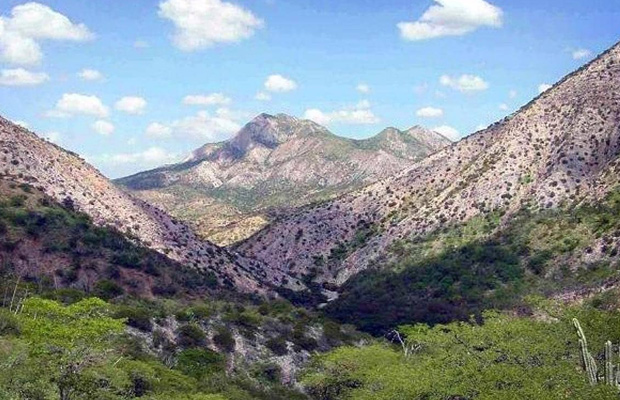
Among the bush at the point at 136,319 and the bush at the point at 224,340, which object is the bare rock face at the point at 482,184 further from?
the bush at the point at 136,319

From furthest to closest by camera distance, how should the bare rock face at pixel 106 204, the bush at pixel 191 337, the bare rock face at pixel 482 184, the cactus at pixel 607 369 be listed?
the bare rock face at pixel 482 184 < the bare rock face at pixel 106 204 < the bush at pixel 191 337 < the cactus at pixel 607 369

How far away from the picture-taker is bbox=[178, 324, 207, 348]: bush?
63.5 meters

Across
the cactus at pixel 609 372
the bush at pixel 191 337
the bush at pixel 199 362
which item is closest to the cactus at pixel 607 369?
the cactus at pixel 609 372

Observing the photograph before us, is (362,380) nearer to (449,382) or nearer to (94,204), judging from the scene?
(449,382)

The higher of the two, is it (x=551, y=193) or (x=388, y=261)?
(x=551, y=193)

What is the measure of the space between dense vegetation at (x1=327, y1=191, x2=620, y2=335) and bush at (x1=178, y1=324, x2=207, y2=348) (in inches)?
1406

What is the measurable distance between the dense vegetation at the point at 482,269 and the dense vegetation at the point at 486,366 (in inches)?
1520

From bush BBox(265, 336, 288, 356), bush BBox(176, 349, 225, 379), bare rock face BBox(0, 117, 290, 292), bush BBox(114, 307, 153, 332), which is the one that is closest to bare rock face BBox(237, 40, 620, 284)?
bare rock face BBox(0, 117, 290, 292)

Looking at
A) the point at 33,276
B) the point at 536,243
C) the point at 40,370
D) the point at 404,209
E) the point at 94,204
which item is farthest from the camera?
the point at 404,209

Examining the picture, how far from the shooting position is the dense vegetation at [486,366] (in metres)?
34.0

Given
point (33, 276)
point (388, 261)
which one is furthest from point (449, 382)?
point (388, 261)

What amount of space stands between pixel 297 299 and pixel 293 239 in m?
31.3

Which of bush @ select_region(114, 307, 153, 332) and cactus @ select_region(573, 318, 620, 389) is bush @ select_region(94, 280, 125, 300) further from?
cactus @ select_region(573, 318, 620, 389)

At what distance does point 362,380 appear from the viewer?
49.0 m
